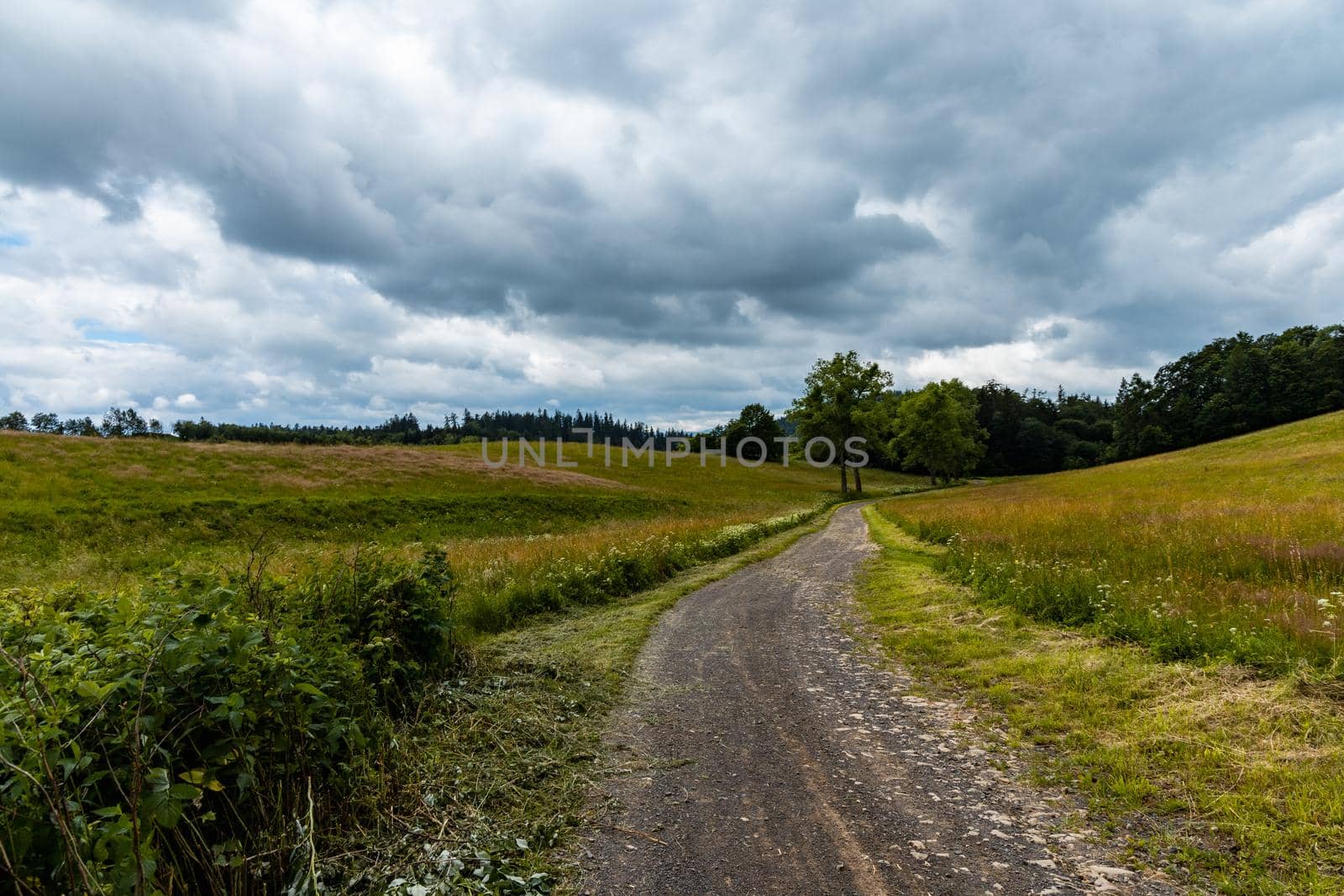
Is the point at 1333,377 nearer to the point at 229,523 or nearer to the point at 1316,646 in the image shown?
the point at 1316,646

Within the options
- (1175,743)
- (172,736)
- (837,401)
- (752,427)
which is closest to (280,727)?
(172,736)

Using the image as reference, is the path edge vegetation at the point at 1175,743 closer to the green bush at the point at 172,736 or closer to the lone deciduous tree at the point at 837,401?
the green bush at the point at 172,736

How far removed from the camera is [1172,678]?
6664 millimetres

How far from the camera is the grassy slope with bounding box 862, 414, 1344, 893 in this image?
13.9ft

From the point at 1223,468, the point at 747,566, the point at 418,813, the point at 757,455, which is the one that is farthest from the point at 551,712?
the point at 757,455

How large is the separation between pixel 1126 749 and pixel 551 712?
19.1ft

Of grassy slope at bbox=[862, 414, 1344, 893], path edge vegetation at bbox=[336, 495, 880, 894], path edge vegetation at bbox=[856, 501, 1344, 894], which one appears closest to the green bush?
path edge vegetation at bbox=[336, 495, 880, 894]

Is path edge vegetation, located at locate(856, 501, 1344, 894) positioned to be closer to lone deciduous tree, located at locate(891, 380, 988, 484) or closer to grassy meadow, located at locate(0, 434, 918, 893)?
grassy meadow, located at locate(0, 434, 918, 893)

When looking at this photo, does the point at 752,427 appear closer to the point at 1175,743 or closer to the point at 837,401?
the point at 837,401

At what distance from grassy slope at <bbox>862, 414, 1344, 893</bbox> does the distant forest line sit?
6449 centimetres

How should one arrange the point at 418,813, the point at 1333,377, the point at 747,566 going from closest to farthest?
the point at 418,813 → the point at 747,566 → the point at 1333,377

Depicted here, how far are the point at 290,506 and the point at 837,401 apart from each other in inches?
1904

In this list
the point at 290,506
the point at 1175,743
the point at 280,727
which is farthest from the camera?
the point at 290,506

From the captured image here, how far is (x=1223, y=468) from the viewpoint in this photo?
36.0 m
